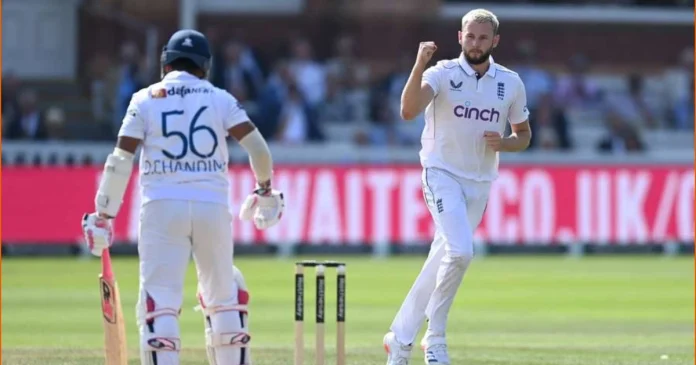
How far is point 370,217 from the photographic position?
910 inches

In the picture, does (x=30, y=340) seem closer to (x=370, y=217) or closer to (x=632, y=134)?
(x=370, y=217)

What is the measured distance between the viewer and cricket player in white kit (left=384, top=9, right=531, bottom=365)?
9.71m

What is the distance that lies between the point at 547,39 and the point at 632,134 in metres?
6.84

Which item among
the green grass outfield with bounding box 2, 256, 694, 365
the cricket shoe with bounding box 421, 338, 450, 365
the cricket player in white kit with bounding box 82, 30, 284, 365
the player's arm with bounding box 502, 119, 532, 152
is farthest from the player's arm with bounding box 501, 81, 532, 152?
the cricket player in white kit with bounding box 82, 30, 284, 365

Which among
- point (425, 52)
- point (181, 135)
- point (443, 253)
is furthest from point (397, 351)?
point (181, 135)

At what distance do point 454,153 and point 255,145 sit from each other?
1738mm

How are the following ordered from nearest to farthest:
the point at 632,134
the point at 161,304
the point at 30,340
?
the point at 161,304 → the point at 30,340 → the point at 632,134

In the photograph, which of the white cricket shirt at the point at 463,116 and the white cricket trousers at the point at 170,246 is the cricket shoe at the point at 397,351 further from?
the white cricket trousers at the point at 170,246

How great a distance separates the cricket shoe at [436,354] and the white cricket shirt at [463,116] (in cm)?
108

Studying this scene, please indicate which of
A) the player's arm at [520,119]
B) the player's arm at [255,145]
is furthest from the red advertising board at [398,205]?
the player's arm at [255,145]

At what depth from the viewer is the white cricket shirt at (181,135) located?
8.42 m

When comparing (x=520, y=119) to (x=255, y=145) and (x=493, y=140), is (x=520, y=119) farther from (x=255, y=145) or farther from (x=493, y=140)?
(x=255, y=145)

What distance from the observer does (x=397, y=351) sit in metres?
9.77

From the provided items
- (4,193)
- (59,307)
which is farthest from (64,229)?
(59,307)
